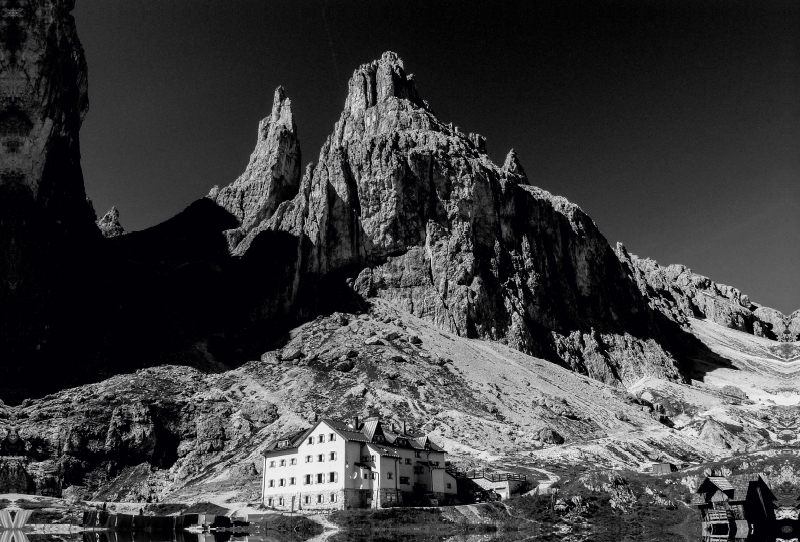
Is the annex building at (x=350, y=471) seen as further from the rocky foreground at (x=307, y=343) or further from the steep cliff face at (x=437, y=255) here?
the steep cliff face at (x=437, y=255)

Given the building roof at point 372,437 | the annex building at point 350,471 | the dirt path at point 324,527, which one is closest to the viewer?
the dirt path at point 324,527

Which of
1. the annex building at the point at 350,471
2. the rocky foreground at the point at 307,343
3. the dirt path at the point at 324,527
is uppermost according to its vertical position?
the rocky foreground at the point at 307,343

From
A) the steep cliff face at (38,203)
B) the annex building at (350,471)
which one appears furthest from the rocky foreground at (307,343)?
the annex building at (350,471)

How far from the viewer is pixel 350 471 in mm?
76188

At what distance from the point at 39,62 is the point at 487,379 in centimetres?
11426

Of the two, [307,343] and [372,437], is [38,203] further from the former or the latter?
[372,437]

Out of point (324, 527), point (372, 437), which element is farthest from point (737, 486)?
point (372, 437)

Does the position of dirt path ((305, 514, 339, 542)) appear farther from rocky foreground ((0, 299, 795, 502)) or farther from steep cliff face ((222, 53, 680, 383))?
steep cliff face ((222, 53, 680, 383))

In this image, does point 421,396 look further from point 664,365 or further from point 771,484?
point 664,365

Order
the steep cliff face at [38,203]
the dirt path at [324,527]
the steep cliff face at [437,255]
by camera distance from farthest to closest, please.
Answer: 1. the steep cliff face at [437,255]
2. the steep cliff face at [38,203]
3. the dirt path at [324,527]

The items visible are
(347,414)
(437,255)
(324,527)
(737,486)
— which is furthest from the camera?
(437,255)

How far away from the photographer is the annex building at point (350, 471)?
75562mm

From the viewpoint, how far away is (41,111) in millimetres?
149750

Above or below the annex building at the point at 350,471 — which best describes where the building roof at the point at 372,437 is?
above
